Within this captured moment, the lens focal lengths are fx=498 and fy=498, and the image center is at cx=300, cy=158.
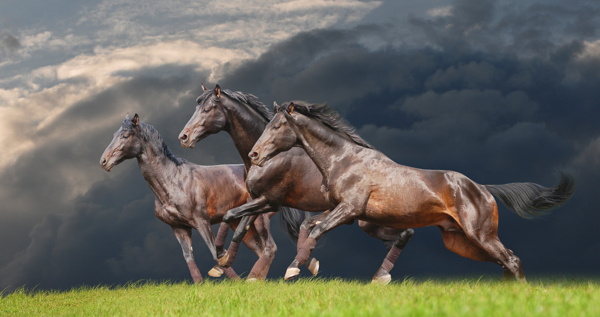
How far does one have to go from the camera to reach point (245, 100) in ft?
27.2

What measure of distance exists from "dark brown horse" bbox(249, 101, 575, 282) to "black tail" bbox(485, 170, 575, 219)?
898mm

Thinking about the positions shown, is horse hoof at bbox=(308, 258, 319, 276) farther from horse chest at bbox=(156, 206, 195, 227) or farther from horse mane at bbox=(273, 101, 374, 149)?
horse chest at bbox=(156, 206, 195, 227)

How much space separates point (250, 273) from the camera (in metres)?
8.66

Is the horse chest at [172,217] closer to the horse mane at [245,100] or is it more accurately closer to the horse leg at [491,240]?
the horse mane at [245,100]

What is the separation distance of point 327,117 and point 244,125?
1.79 m

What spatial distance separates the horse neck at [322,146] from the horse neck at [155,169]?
3790 millimetres

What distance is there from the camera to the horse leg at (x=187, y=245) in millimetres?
9445

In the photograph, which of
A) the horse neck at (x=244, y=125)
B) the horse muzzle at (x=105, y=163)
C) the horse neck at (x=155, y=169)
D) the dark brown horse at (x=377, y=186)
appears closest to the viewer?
the dark brown horse at (x=377, y=186)

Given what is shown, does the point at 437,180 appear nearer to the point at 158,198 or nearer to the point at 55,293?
the point at 158,198

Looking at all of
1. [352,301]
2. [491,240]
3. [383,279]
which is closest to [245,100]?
[383,279]

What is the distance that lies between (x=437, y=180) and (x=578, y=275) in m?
2.90

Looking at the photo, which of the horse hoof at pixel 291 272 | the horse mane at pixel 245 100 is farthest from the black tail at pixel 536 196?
the horse mane at pixel 245 100

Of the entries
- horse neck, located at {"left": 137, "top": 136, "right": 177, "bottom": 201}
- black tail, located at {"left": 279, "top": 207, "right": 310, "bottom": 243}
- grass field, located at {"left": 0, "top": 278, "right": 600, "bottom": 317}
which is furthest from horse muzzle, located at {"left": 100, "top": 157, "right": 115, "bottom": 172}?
black tail, located at {"left": 279, "top": 207, "right": 310, "bottom": 243}

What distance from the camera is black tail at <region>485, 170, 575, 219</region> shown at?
7.49 metres
